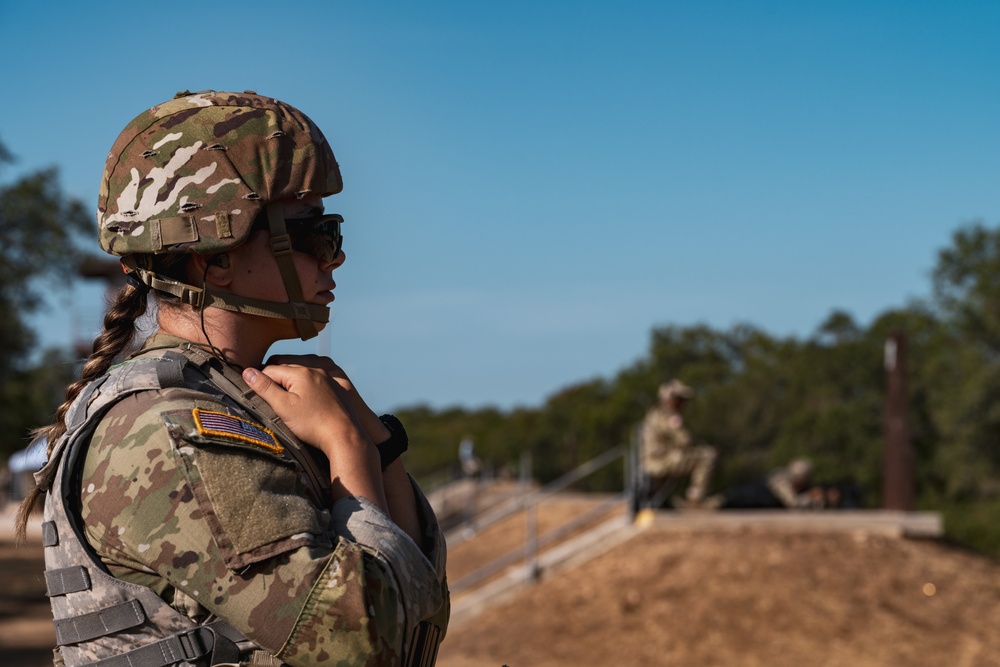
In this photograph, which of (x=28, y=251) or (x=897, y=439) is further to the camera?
(x=28, y=251)

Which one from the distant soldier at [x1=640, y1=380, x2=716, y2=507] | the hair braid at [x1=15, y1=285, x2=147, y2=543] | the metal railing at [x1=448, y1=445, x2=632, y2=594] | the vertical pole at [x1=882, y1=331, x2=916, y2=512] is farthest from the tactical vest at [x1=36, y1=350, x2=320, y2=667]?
the vertical pole at [x1=882, y1=331, x2=916, y2=512]

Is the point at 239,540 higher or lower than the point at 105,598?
higher

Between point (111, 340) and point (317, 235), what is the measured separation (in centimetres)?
48

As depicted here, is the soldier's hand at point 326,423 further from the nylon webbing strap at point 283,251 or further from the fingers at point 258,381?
the nylon webbing strap at point 283,251

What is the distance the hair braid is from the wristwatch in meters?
0.52

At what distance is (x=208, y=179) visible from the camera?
2111mm

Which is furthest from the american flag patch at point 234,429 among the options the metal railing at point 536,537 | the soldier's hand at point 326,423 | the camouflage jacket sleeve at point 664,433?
the camouflage jacket sleeve at point 664,433

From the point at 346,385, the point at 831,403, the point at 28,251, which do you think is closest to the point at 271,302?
the point at 346,385

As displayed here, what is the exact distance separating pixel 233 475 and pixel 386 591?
11.5 inches

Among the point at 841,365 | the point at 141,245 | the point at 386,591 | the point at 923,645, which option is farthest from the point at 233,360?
the point at 841,365

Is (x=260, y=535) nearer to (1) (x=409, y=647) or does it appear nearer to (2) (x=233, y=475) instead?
(2) (x=233, y=475)

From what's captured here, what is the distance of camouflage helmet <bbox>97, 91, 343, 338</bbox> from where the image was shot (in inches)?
82.6

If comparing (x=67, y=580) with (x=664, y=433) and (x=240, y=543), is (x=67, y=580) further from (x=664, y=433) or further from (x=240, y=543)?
(x=664, y=433)

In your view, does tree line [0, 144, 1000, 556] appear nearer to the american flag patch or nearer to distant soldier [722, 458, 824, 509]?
distant soldier [722, 458, 824, 509]
